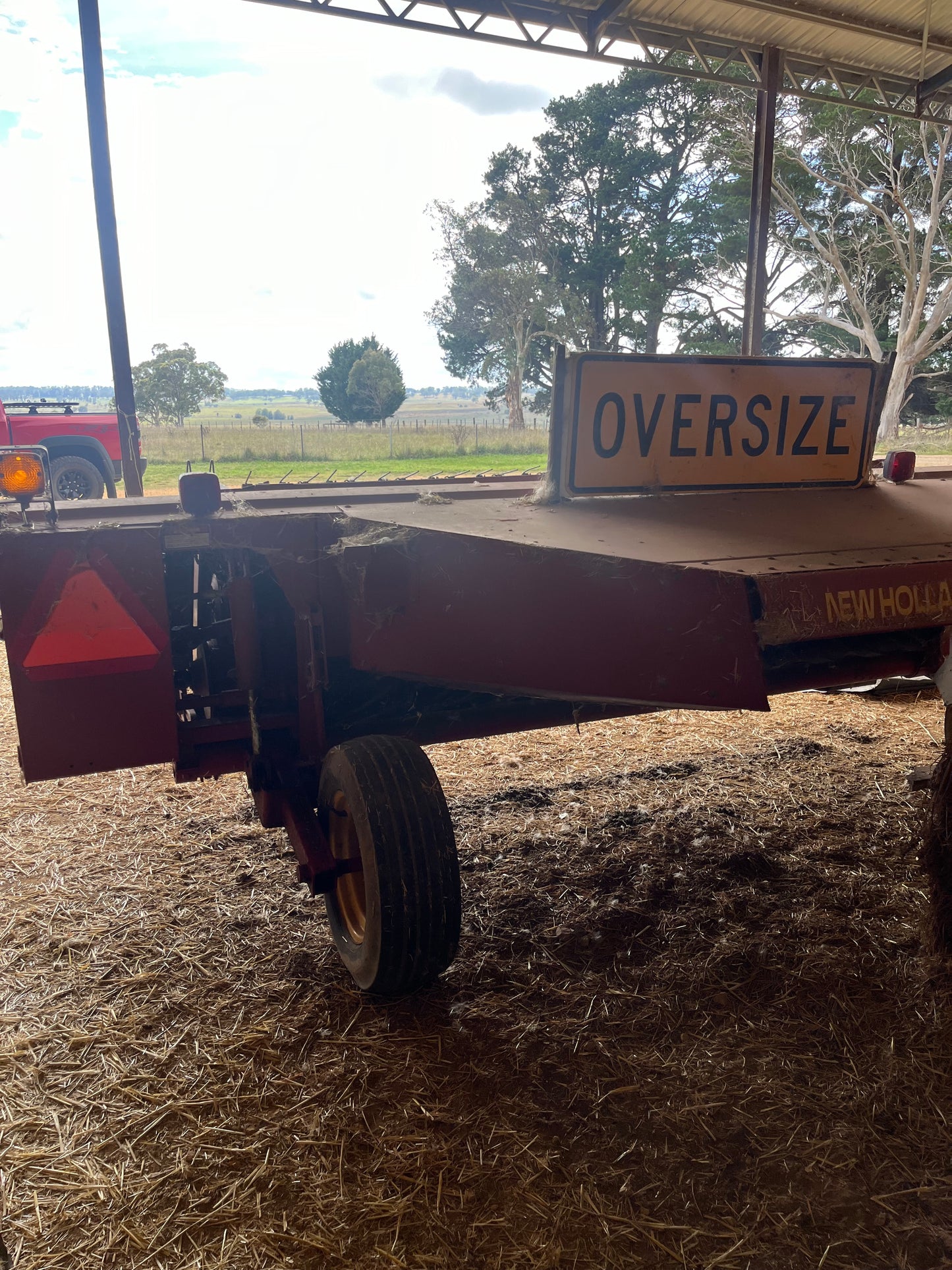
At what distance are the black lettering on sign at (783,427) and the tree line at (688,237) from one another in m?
10.5

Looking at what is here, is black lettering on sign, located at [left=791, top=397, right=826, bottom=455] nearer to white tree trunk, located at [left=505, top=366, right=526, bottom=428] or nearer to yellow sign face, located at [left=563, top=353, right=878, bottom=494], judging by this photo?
yellow sign face, located at [left=563, top=353, right=878, bottom=494]

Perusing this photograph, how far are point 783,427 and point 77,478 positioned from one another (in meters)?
8.94

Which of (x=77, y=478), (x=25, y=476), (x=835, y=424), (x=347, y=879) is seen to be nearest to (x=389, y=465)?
(x=77, y=478)

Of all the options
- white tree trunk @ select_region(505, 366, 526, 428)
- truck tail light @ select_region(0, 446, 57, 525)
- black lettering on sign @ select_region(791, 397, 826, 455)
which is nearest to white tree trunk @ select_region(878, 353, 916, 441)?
white tree trunk @ select_region(505, 366, 526, 428)

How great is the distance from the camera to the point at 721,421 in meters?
2.90

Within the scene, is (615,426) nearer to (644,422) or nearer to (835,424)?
(644,422)

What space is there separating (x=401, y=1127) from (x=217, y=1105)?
46cm

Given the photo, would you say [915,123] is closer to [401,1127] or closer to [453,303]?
[453,303]

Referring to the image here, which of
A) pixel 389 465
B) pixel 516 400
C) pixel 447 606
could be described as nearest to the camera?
pixel 447 606

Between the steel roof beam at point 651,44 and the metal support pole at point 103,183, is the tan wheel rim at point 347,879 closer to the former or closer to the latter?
the metal support pole at point 103,183

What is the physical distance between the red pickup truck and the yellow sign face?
27.4 ft

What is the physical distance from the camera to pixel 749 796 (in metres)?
3.96

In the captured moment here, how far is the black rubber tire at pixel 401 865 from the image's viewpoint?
2344 mm

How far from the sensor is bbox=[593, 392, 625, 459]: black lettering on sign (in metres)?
2.67
